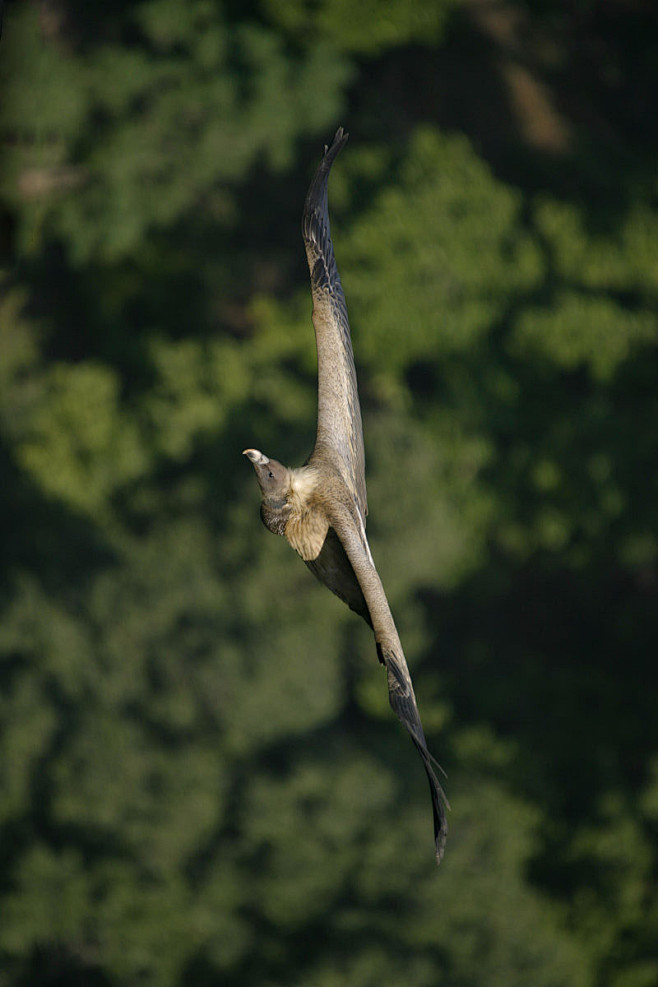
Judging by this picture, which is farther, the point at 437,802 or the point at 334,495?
the point at 334,495

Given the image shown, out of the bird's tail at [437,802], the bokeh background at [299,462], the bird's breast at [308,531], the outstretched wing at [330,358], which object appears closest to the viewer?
the bird's tail at [437,802]

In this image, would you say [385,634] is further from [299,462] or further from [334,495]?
[299,462]

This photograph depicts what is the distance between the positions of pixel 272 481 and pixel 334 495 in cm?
14

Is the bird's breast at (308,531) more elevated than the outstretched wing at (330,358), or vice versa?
the outstretched wing at (330,358)

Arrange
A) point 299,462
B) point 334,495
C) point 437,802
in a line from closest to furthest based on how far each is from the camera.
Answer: point 437,802
point 334,495
point 299,462

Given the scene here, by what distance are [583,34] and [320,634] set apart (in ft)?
27.6

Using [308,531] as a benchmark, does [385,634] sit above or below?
below

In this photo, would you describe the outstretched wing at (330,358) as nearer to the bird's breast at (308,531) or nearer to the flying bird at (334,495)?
the flying bird at (334,495)

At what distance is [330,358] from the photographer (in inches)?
109

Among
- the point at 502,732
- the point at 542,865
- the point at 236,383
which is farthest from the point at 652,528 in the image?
the point at 236,383

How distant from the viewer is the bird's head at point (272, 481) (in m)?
→ 2.51

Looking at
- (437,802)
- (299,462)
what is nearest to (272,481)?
(437,802)

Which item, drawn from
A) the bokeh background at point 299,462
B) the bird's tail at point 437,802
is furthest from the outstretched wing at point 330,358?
the bokeh background at point 299,462

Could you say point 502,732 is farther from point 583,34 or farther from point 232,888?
point 583,34
